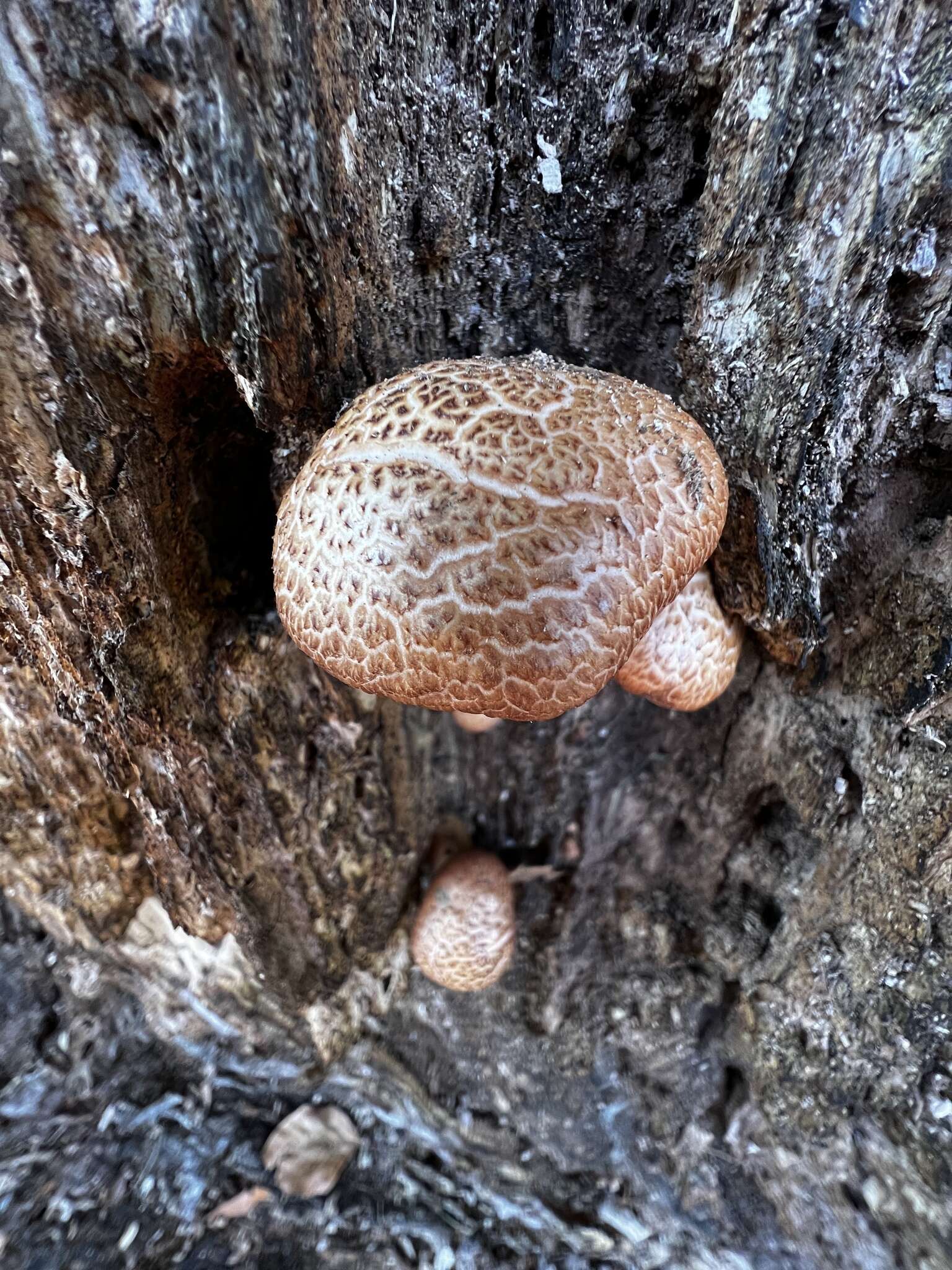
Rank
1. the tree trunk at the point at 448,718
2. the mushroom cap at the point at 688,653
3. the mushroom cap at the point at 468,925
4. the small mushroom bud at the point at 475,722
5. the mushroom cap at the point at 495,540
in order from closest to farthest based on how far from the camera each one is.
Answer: the mushroom cap at the point at 495,540 → the tree trunk at the point at 448,718 → the mushroom cap at the point at 688,653 → the small mushroom bud at the point at 475,722 → the mushroom cap at the point at 468,925

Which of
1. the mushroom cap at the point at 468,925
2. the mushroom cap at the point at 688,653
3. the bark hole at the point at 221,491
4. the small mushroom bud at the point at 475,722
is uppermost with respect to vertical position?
the bark hole at the point at 221,491

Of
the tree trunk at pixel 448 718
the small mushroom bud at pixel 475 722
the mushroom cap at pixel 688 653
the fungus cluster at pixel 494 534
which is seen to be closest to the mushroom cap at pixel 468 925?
the tree trunk at pixel 448 718

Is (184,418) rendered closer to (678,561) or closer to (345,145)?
(345,145)

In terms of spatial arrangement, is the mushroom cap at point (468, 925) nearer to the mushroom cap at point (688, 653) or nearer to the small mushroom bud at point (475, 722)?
the small mushroom bud at point (475, 722)

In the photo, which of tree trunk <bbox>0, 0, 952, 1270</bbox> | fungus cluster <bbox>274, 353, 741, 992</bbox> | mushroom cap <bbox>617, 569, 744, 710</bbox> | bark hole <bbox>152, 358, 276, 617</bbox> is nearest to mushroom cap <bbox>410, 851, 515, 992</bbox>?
tree trunk <bbox>0, 0, 952, 1270</bbox>

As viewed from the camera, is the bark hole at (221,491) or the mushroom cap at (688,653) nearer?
the bark hole at (221,491)

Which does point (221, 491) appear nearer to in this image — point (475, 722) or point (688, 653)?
point (475, 722)

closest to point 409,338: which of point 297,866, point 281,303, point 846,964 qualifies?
point 281,303
